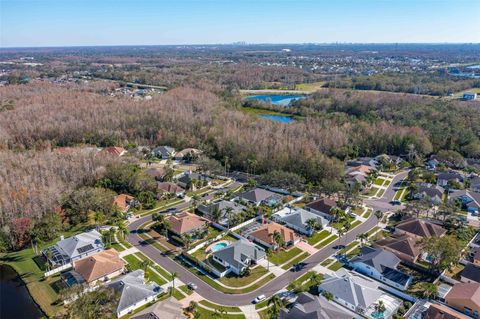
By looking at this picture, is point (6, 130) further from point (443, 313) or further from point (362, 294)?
point (443, 313)

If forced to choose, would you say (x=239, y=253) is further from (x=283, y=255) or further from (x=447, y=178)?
(x=447, y=178)

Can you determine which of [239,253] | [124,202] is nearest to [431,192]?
[239,253]

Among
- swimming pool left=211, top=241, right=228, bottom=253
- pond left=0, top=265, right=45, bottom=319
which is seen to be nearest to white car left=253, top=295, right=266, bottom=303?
swimming pool left=211, top=241, right=228, bottom=253

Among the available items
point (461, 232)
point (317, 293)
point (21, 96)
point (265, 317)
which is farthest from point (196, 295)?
point (21, 96)

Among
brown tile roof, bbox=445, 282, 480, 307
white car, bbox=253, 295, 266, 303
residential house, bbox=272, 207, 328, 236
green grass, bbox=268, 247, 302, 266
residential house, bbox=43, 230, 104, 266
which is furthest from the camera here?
residential house, bbox=272, 207, 328, 236

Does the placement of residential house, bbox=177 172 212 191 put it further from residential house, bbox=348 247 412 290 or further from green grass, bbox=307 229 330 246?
residential house, bbox=348 247 412 290

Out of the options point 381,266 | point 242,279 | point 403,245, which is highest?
point 403,245
